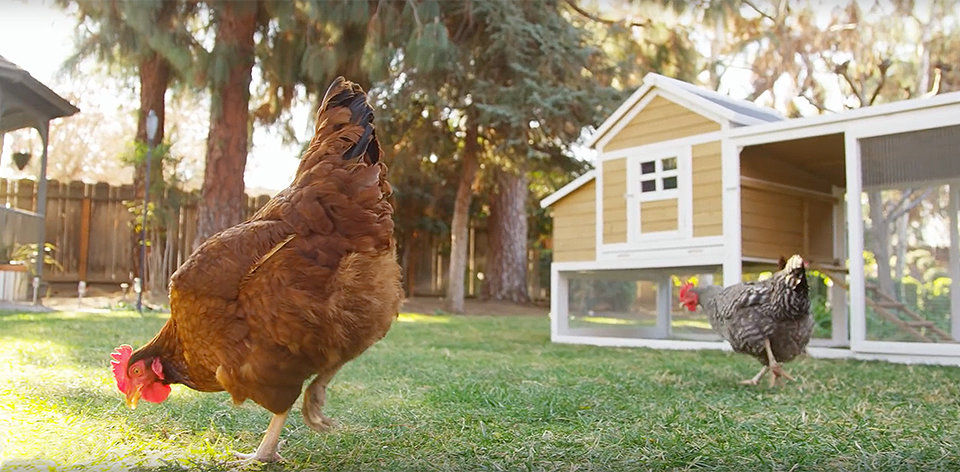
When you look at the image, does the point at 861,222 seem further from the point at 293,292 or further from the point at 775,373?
the point at 293,292

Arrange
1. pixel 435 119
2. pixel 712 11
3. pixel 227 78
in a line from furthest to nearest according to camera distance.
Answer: pixel 435 119 → pixel 712 11 → pixel 227 78

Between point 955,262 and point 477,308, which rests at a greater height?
point 955,262

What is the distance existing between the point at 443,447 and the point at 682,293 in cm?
409

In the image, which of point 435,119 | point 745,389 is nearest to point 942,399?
point 745,389

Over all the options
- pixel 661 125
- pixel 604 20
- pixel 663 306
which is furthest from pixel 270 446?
pixel 604 20

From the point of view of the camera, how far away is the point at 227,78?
1013cm

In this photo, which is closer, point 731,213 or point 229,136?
point 731,213

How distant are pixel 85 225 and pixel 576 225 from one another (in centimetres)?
525

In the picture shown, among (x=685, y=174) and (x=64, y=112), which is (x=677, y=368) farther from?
(x=64, y=112)

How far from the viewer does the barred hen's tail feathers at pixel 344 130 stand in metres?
2.68

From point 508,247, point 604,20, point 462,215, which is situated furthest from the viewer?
point 508,247

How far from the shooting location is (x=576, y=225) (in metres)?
8.41

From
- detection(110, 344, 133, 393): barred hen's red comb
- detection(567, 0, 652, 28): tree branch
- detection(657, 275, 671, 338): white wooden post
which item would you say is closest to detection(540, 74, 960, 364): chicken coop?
detection(657, 275, 671, 338): white wooden post

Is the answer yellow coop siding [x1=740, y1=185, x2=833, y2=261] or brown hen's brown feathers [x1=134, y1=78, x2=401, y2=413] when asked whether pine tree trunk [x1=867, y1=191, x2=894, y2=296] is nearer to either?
yellow coop siding [x1=740, y1=185, x2=833, y2=261]
